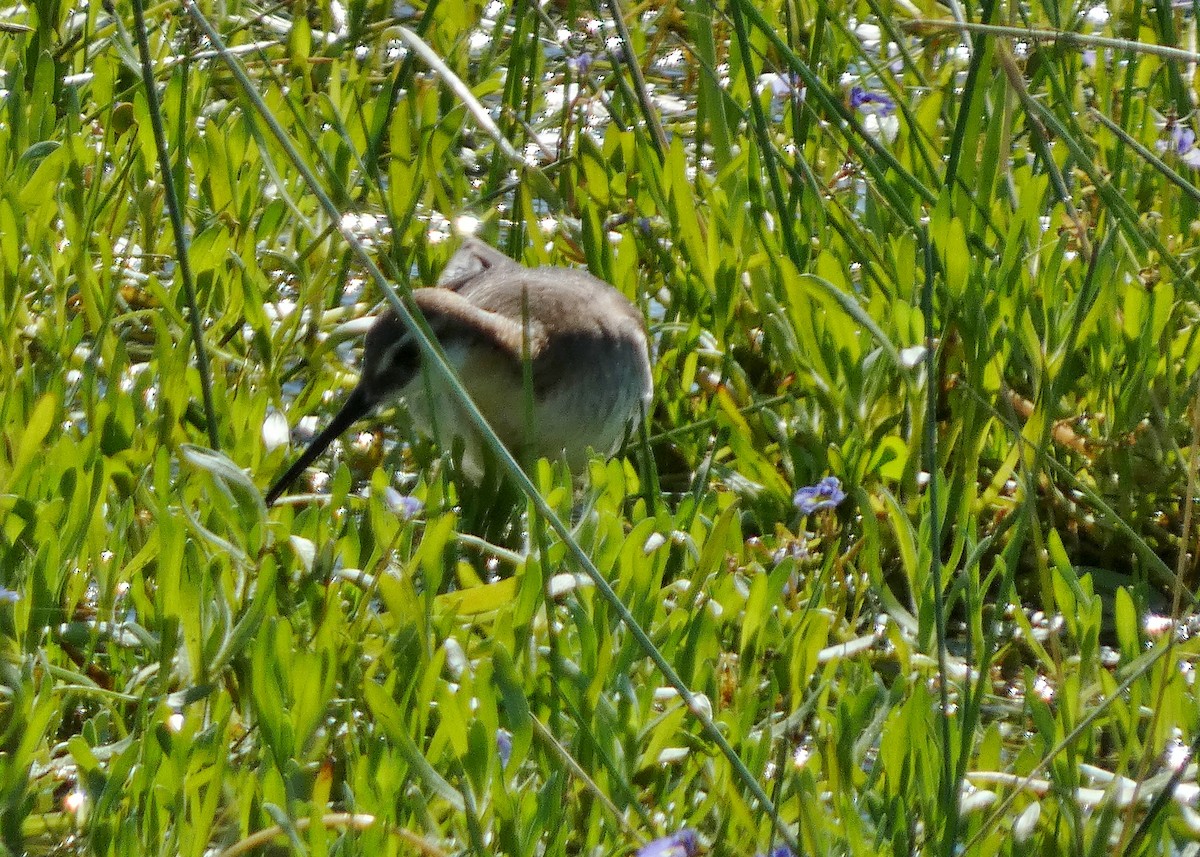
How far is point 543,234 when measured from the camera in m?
4.14

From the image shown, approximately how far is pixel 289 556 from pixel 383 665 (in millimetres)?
216

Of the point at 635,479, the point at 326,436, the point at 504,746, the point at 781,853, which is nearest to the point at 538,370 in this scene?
the point at 635,479

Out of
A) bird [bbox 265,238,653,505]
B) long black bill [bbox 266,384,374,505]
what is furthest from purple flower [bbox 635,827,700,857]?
bird [bbox 265,238,653,505]

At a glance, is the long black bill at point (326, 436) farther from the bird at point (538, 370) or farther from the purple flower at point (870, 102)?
the purple flower at point (870, 102)

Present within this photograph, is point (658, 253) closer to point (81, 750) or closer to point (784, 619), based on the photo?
point (784, 619)

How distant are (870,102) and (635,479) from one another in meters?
1.03

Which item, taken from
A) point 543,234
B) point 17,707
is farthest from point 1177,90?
point 17,707

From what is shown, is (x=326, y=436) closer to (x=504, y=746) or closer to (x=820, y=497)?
(x=820, y=497)

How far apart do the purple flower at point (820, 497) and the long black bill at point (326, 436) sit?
33.2 inches

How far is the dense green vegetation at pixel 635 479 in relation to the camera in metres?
2.02

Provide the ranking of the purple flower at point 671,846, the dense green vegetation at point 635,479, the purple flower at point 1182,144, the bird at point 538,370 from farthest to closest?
the purple flower at point 1182,144
the bird at point 538,370
the dense green vegetation at point 635,479
the purple flower at point 671,846

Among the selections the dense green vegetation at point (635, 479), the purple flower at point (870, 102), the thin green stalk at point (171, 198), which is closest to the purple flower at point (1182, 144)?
the dense green vegetation at point (635, 479)

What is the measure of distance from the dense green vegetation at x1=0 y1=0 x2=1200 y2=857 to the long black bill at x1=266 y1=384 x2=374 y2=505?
5cm

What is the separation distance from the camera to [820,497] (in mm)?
2645
